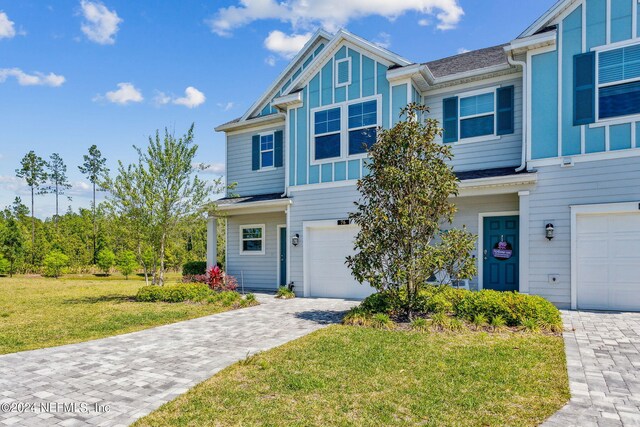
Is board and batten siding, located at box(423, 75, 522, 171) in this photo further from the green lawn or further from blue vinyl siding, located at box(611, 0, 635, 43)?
the green lawn

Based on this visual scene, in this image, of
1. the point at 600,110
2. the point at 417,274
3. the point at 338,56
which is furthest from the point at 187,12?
the point at 600,110

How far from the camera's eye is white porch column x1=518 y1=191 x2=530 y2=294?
9.34 metres

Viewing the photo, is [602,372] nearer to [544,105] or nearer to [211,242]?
[544,105]

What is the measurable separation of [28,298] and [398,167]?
12888 millimetres

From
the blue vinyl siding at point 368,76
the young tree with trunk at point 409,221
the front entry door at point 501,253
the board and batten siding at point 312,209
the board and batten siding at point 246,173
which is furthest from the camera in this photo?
the board and batten siding at point 246,173

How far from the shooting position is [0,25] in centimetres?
1266

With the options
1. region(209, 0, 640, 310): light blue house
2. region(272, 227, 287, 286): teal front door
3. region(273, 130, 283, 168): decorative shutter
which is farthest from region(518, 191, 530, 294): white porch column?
region(273, 130, 283, 168): decorative shutter

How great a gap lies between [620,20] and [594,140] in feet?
8.99

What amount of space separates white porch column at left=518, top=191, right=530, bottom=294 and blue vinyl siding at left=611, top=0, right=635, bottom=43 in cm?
395


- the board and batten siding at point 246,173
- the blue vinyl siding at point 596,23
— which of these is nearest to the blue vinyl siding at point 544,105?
the blue vinyl siding at point 596,23

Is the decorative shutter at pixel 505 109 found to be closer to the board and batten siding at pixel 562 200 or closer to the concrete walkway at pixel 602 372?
the board and batten siding at pixel 562 200

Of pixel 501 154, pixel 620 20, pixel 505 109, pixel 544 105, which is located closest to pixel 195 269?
pixel 501 154

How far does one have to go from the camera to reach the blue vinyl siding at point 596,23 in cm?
896

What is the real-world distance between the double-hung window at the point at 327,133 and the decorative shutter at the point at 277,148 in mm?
2342
